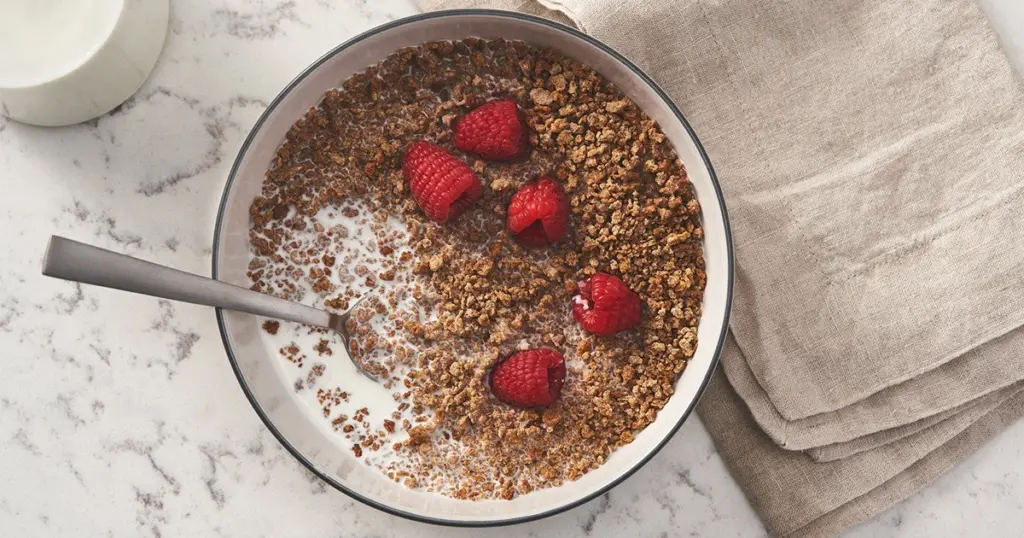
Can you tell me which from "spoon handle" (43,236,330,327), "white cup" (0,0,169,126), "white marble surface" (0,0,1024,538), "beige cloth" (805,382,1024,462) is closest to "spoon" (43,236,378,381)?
"spoon handle" (43,236,330,327)

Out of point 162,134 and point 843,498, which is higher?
point 162,134

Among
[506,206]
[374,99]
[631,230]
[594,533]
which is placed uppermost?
[374,99]

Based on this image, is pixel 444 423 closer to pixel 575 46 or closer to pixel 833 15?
pixel 575 46

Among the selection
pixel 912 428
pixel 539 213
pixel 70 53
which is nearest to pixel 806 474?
pixel 912 428

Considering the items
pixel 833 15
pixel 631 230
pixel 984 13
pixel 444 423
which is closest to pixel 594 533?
pixel 444 423

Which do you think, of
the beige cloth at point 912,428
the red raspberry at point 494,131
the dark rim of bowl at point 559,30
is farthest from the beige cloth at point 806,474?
the red raspberry at point 494,131

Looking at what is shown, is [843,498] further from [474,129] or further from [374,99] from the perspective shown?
[374,99]
